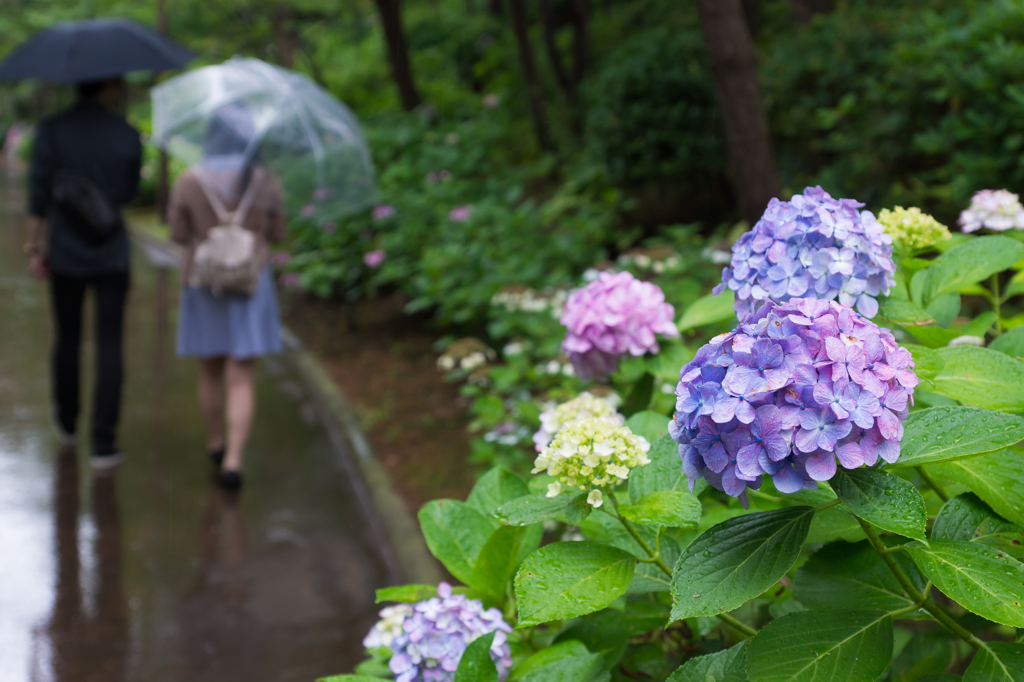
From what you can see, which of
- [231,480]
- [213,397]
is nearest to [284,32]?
[213,397]

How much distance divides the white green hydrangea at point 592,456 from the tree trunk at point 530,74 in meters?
8.68

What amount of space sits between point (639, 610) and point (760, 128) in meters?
3.66

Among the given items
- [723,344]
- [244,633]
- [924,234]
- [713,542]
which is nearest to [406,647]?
[713,542]

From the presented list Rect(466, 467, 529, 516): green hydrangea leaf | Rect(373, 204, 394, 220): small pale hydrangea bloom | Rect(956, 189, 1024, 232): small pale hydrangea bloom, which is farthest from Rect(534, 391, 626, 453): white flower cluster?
Rect(373, 204, 394, 220): small pale hydrangea bloom

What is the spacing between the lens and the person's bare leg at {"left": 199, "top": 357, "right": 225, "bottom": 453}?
5027mm

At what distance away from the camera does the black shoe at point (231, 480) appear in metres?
4.97

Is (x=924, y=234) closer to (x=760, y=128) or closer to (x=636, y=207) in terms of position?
→ (x=760, y=128)

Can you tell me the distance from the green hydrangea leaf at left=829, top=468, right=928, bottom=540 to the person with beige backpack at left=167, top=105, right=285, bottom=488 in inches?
162

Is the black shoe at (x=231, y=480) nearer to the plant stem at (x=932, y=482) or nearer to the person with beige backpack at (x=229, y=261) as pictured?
the person with beige backpack at (x=229, y=261)

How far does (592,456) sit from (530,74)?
8.96 meters

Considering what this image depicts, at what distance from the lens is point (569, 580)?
3.81 feet

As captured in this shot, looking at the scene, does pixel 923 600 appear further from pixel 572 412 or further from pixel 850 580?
pixel 572 412

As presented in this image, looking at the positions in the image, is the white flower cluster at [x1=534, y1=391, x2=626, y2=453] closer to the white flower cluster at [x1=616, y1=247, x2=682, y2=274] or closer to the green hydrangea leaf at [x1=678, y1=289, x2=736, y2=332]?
the green hydrangea leaf at [x1=678, y1=289, x2=736, y2=332]

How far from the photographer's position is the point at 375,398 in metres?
6.16
